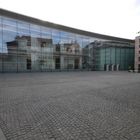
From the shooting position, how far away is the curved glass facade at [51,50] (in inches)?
1012

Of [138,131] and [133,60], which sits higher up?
[133,60]

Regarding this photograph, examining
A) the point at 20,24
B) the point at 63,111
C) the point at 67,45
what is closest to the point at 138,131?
the point at 63,111

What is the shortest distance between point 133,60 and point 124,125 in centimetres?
5033

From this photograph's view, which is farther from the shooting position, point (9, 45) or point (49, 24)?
point (49, 24)

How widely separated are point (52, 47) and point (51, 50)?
2.83 ft

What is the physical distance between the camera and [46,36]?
3052 centimetres

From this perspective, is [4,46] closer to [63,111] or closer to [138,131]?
[63,111]

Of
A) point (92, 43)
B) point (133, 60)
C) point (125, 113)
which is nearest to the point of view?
point (125, 113)

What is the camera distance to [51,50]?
104 ft

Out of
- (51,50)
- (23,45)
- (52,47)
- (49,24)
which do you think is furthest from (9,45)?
(49,24)

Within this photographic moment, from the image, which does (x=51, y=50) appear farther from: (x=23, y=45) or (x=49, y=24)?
(x=23, y=45)

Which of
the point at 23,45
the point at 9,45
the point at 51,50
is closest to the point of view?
the point at 9,45

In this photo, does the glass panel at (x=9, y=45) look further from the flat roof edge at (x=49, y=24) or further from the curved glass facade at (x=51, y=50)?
the flat roof edge at (x=49, y=24)

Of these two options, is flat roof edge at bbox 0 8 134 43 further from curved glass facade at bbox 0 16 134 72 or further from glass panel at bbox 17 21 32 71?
glass panel at bbox 17 21 32 71
